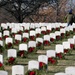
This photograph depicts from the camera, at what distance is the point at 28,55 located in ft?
55.5

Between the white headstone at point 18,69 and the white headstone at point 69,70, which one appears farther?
the white headstone at point 18,69

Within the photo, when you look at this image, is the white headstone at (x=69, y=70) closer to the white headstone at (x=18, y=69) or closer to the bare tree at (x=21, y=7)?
the white headstone at (x=18, y=69)

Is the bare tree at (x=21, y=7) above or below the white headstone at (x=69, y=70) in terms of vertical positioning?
above

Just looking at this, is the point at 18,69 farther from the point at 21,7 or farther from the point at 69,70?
the point at 21,7

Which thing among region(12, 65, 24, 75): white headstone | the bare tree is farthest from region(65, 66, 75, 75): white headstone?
the bare tree

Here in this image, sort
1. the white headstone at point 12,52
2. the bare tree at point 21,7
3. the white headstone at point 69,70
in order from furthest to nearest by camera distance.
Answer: the bare tree at point 21,7 → the white headstone at point 12,52 → the white headstone at point 69,70

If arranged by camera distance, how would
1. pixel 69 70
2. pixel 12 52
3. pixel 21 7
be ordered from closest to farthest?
pixel 69 70, pixel 12 52, pixel 21 7


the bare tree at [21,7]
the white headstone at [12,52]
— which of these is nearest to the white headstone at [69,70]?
the white headstone at [12,52]

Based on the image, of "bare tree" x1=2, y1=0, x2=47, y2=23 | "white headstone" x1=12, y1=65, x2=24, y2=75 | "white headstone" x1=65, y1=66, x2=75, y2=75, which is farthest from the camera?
"bare tree" x1=2, y1=0, x2=47, y2=23

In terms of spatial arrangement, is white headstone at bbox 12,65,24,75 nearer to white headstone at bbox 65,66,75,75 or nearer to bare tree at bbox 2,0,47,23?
white headstone at bbox 65,66,75,75

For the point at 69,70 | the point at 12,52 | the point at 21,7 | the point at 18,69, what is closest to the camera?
the point at 69,70

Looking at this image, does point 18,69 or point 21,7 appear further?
point 21,7

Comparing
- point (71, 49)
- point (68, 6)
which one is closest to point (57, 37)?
point (71, 49)

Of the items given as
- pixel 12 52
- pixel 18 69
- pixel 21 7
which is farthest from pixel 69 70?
pixel 21 7
